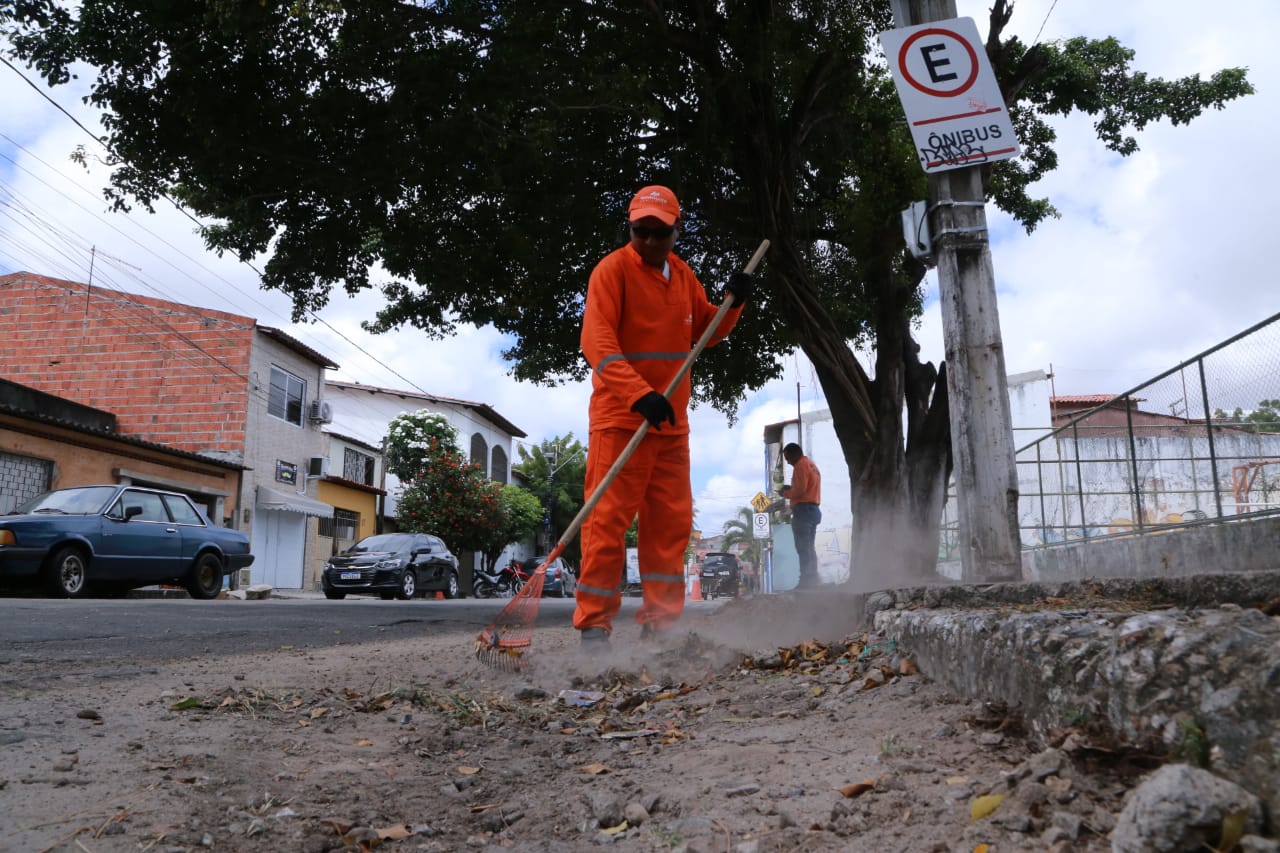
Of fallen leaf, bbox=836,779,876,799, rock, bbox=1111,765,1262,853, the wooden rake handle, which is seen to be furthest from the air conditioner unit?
rock, bbox=1111,765,1262,853

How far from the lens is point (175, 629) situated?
239 inches

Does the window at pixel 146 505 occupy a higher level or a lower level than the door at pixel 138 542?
higher

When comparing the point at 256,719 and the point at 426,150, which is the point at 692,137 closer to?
the point at 426,150

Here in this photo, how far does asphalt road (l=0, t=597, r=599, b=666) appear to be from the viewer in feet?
15.4

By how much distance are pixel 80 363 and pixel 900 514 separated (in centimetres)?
2377

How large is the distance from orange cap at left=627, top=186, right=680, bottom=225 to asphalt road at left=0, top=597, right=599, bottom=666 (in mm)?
3019

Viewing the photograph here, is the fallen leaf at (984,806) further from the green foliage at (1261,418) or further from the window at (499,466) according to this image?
the window at (499,466)

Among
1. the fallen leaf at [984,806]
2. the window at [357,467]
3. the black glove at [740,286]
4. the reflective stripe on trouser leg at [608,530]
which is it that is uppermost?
the window at [357,467]

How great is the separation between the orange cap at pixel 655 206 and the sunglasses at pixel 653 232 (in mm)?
35

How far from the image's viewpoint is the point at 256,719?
9.40ft

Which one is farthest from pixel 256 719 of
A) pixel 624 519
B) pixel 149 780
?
pixel 624 519

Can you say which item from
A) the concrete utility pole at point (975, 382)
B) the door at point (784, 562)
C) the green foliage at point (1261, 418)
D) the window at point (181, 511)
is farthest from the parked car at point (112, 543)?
the door at point (784, 562)

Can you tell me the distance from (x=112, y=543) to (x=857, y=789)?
1287cm

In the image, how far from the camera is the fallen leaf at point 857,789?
1.83 metres
